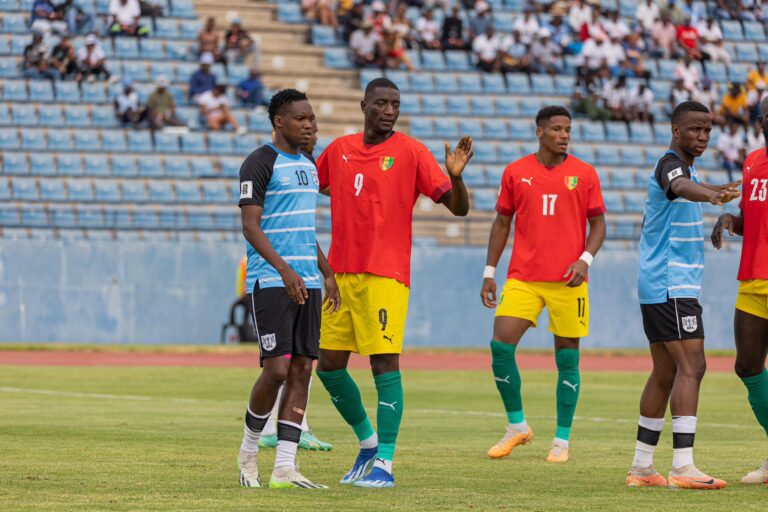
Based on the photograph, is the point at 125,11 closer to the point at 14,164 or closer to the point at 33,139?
the point at 33,139

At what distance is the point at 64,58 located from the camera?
1150 inches

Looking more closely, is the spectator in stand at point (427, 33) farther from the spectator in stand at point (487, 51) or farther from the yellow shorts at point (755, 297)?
the yellow shorts at point (755, 297)

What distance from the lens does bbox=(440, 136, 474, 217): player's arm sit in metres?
8.76

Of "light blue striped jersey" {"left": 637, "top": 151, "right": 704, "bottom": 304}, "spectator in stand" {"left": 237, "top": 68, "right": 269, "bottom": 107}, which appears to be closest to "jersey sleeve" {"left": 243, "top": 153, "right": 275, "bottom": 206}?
"light blue striped jersey" {"left": 637, "top": 151, "right": 704, "bottom": 304}

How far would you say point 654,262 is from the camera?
9141mm

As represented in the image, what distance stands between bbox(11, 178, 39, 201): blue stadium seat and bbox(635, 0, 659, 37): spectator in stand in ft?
57.2

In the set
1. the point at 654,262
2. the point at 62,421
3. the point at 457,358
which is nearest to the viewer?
the point at 654,262

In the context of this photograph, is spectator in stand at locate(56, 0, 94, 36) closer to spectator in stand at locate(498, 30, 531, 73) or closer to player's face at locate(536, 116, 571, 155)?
spectator in stand at locate(498, 30, 531, 73)

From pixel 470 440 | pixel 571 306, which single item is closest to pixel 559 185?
pixel 571 306

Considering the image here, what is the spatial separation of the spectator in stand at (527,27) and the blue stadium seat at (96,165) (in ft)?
38.2

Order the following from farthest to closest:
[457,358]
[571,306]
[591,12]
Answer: [591,12]
[457,358]
[571,306]

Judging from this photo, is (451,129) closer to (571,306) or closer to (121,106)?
(121,106)

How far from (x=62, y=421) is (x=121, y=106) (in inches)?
638

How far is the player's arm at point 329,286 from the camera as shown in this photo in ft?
29.2
